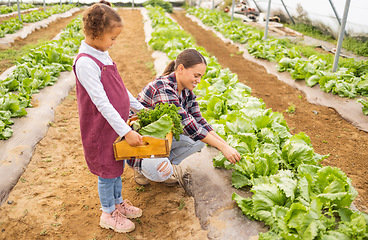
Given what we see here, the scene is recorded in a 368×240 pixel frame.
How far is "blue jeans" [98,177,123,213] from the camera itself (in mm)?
2520

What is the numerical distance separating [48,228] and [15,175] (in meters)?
1.04

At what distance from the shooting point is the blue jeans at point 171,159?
290 cm

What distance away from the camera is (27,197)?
322cm

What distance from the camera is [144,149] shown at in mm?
2367

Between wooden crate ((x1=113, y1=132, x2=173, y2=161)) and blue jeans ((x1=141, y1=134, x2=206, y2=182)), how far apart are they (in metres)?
0.52

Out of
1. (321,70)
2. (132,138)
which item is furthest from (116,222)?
(321,70)

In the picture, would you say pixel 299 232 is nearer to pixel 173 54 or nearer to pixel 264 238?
pixel 264 238

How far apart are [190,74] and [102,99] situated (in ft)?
3.10

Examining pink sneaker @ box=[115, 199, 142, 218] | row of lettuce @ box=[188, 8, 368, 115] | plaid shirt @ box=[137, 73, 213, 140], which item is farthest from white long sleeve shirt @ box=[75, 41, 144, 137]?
row of lettuce @ box=[188, 8, 368, 115]

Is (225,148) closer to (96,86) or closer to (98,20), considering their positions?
(96,86)

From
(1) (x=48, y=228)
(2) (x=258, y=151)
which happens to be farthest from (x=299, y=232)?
(1) (x=48, y=228)

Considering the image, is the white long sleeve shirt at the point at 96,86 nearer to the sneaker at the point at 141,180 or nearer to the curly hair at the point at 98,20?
the curly hair at the point at 98,20

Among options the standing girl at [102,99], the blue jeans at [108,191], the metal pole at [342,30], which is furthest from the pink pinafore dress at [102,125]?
the metal pole at [342,30]

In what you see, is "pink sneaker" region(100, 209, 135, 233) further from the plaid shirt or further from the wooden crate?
the plaid shirt
